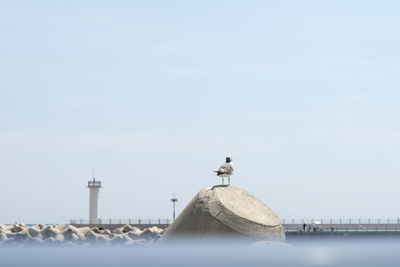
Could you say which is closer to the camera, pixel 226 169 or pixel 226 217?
pixel 226 217

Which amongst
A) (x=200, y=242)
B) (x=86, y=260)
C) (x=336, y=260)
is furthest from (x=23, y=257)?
(x=336, y=260)

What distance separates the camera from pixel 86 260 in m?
47.2

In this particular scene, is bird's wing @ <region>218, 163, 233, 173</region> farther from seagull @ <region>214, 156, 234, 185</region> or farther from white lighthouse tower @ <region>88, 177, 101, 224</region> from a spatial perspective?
white lighthouse tower @ <region>88, 177, 101, 224</region>

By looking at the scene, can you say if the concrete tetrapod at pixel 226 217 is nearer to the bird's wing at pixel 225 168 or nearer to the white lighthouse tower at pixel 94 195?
the bird's wing at pixel 225 168

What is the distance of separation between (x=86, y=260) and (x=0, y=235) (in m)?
17.8

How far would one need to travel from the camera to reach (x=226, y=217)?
39.2 meters

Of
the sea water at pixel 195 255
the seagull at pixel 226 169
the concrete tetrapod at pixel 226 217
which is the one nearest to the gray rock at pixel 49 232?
the sea water at pixel 195 255

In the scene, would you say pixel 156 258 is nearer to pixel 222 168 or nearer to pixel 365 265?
pixel 222 168

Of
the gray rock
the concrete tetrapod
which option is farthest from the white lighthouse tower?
the concrete tetrapod

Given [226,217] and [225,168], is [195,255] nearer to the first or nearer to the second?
[226,217]

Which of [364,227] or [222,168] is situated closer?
[222,168]

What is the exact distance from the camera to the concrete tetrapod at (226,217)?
3916cm

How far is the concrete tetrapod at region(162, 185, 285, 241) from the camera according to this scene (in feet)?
128

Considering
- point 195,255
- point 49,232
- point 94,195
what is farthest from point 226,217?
point 94,195
